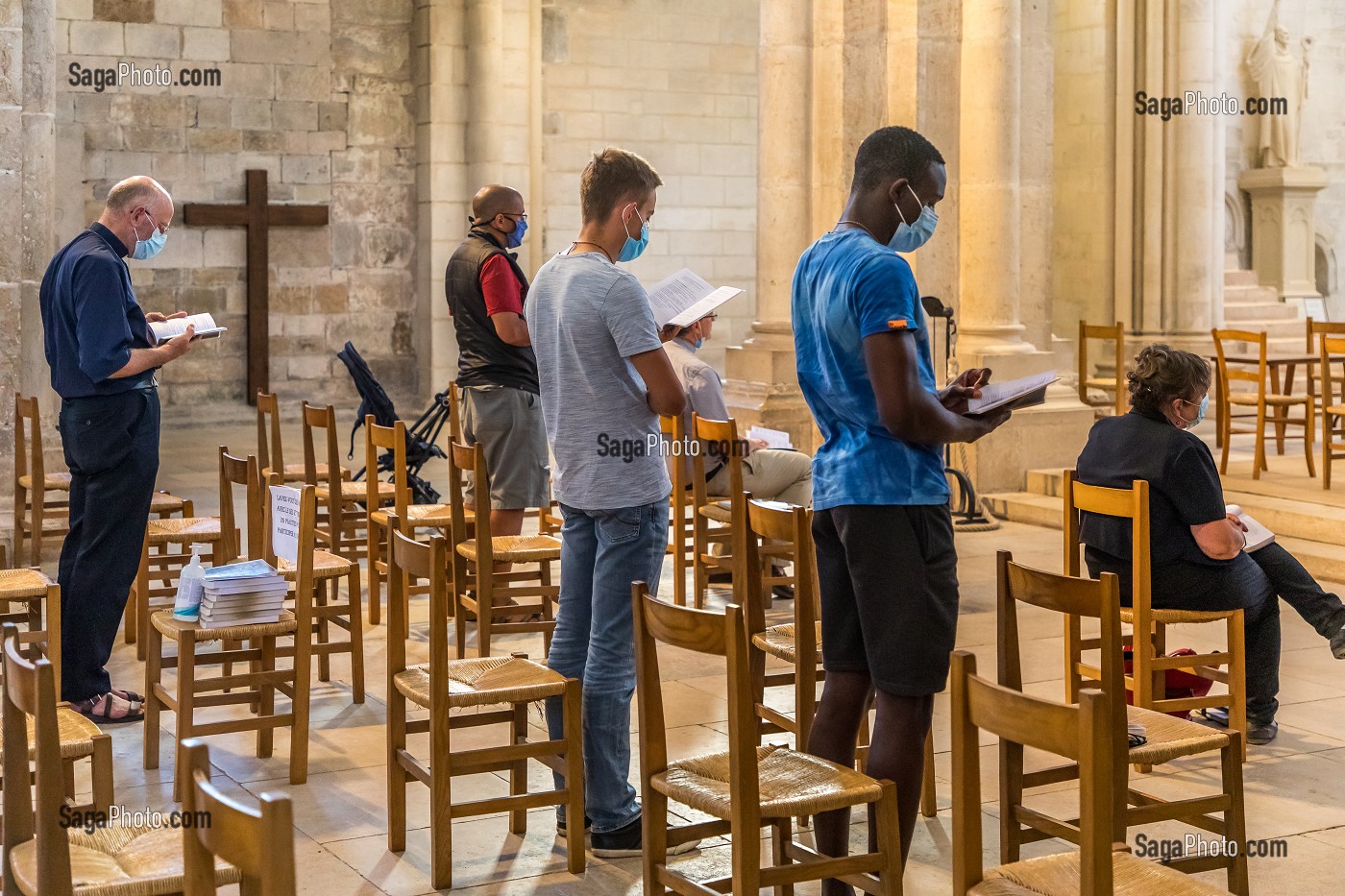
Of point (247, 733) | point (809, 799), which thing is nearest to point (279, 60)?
point (247, 733)

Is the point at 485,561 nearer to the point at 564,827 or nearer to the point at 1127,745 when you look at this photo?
the point at 564,827

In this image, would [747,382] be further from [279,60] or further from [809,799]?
[809,799]

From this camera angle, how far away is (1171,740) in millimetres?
3201

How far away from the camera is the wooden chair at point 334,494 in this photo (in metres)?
5.75

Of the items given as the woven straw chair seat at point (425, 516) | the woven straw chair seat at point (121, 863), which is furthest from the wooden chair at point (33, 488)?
the woven straw chair seat at point (121, 863)

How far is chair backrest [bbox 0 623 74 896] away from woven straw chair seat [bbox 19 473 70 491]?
13.8 ft

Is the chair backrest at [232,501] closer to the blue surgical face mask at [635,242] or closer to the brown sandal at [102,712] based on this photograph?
the brown sandal at [102,712]

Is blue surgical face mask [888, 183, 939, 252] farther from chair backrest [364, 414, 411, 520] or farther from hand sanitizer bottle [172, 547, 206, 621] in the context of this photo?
chair backrest [364, 414, 411, 520]

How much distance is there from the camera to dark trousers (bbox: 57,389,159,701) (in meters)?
4.45

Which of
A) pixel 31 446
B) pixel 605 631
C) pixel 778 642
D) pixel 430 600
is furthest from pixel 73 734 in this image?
pixel 31 446

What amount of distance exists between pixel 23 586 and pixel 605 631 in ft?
5.59

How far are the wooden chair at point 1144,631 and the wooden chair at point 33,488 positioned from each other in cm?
375

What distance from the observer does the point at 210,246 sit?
1249 cm

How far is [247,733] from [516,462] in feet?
5.47
